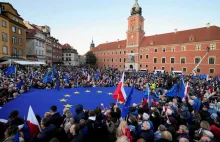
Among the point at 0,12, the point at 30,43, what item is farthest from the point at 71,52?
the point at 0,12

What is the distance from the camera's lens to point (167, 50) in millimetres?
47188

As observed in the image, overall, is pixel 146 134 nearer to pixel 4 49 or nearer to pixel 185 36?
pixel 4 49

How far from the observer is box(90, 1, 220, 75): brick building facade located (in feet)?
126

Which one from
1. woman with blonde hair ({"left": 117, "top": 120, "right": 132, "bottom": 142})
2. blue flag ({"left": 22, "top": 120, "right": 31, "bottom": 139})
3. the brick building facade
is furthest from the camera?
the brick building facade

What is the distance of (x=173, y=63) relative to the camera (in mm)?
45656

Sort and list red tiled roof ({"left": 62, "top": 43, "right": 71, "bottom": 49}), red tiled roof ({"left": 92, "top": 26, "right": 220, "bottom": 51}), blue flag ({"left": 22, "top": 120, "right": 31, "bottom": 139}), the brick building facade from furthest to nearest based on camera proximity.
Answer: red tiled roof ({"left": 62, "top": 43, "right": 71, "bottom": 49}) → red tiled roof ({"left": 92, "top": 26, "right": 220, "bottom": 51}) → the brick building facade → blue flag ({"left": 22, "top": 120, "right": 31, "bottom": 139})

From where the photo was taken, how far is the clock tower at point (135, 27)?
54.9m

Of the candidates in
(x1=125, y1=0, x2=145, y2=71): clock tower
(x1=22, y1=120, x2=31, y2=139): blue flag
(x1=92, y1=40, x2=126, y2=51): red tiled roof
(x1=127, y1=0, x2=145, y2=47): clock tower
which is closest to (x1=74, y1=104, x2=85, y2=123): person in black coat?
(x1=22, y1=120, x2=31, y2=139): blue flag

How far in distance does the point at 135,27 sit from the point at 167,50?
17.4 m

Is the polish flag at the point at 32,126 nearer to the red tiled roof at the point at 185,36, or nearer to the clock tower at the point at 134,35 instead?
the red tiled roof at the point at 185,36

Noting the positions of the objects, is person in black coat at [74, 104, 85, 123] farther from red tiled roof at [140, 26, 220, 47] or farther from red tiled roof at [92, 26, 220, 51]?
red tiled roof at [140, 26, 220, 47]

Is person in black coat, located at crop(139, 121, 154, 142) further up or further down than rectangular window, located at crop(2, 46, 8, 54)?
further down

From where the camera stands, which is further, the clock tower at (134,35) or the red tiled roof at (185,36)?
the clock tower at (134,35)

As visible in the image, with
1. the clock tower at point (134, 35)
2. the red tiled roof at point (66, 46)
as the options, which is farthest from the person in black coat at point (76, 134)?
the red tiled roof at point (66, 46)
